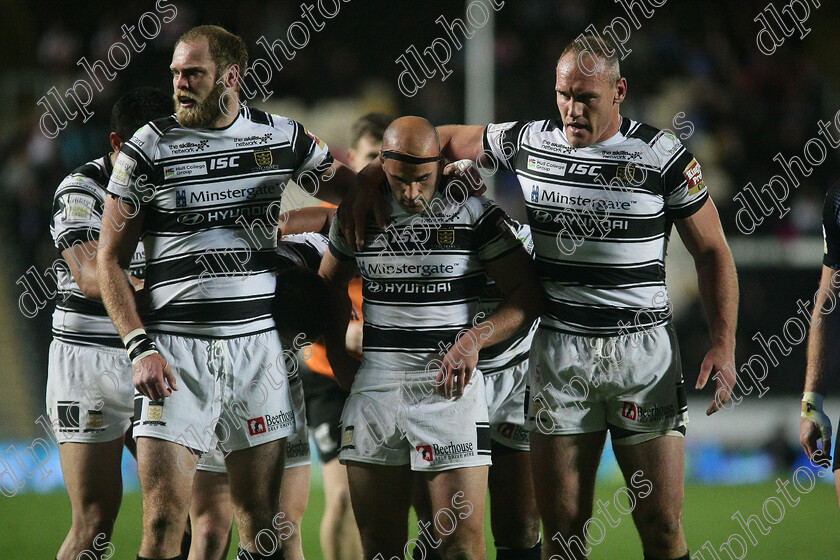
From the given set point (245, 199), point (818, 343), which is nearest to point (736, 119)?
point (818, 343)

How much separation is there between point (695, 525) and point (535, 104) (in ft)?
18.7

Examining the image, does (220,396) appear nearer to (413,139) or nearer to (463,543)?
(463,543)

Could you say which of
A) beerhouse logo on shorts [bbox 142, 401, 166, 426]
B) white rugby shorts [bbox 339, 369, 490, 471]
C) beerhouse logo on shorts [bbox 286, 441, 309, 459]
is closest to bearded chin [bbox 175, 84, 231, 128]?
beerhouse logo on shorts [bbox 142, 401, 166, 426]

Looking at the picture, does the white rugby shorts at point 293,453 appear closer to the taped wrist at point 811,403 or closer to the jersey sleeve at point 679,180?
the jersey sleeve at point 679,180

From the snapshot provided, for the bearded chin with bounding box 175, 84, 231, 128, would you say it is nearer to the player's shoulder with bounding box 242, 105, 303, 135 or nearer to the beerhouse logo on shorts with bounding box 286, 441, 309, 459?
the player's shoulder with bounding box 242, 105, 303, 135

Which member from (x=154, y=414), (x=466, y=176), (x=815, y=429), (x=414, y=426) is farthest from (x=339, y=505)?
(x=815, y=429)

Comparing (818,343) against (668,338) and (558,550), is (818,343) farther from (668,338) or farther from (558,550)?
(558,550)

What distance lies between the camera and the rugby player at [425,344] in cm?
332

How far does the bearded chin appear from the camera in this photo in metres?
3.37

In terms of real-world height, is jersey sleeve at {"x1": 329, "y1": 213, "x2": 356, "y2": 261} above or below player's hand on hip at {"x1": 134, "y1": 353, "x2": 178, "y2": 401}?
above

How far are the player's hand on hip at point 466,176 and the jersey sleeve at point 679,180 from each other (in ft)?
2.27

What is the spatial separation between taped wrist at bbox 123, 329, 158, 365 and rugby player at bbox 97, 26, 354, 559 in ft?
0.07

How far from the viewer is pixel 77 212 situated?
389cm

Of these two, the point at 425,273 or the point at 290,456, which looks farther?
the point at 290,456
